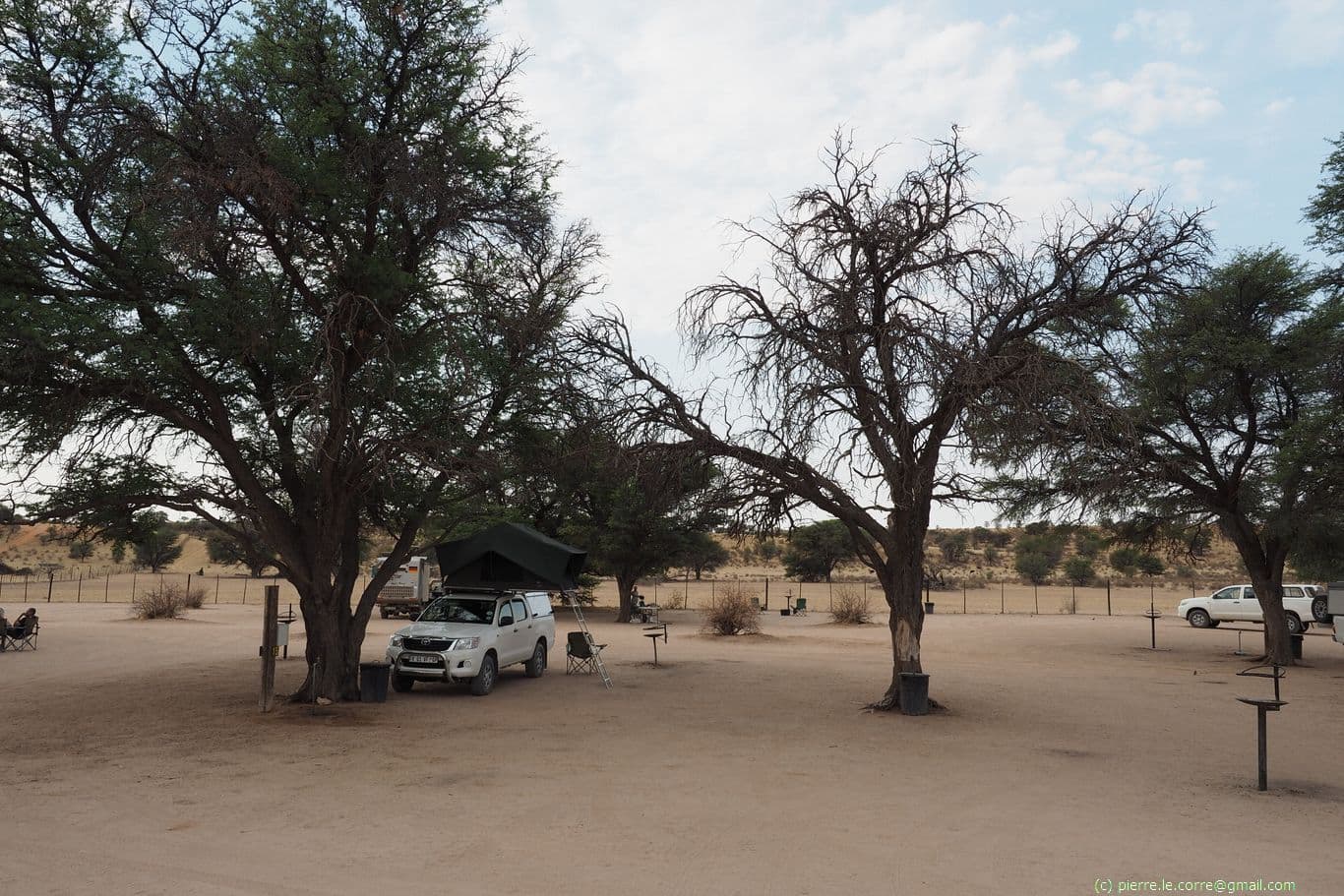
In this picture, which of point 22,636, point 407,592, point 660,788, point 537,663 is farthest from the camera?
point 407,592

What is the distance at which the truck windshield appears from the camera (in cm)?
1828

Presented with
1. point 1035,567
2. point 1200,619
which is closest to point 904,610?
point 1200,619

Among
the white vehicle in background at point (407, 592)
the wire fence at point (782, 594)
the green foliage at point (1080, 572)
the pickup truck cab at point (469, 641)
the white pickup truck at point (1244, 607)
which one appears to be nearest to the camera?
the pickup truck cab at point (469, 641)

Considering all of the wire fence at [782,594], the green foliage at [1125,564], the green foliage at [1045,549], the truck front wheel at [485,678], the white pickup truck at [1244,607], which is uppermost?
the green foliage at [1045,549]

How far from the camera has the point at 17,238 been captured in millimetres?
12453

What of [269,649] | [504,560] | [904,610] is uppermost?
[504,560]

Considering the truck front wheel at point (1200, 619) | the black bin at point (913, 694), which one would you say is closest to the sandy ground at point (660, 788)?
the black bin at point (913, 694)

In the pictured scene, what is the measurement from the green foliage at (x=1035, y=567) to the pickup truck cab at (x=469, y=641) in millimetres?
63149

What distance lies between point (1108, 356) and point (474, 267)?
1047cm

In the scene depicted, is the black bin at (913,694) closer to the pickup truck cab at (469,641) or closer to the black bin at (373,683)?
the pickup truck cab at (469,641)

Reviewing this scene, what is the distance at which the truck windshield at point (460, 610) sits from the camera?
18.3 metres

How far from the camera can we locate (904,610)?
15023 millimetres

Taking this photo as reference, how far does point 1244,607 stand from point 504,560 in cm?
2978

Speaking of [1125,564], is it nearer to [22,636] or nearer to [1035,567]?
[1035,567]
